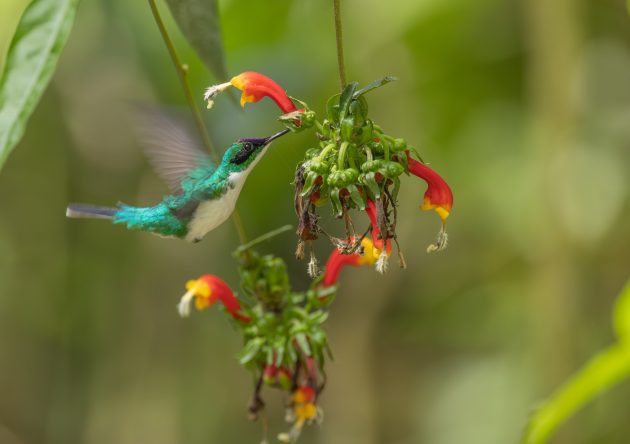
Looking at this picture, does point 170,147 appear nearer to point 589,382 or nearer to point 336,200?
point 336,200

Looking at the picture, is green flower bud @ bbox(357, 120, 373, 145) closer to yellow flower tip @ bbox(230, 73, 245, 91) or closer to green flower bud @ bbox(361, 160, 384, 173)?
green flower bud @ bbox(361, 160, 384, 173)

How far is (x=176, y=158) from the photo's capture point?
79.7 inches

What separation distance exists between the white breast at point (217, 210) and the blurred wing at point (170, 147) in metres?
0.12

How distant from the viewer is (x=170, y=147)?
1.99 m

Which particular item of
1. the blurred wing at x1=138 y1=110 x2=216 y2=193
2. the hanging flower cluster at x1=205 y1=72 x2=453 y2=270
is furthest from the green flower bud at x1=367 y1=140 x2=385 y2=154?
the blurred wing at x1=138 y1=110 x2=216 y2=193

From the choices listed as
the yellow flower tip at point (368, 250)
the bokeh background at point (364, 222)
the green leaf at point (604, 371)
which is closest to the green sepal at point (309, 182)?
the yellow flower tip at point (368, 250)

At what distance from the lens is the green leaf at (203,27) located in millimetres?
1689

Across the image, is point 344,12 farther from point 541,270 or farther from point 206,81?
point 541,270

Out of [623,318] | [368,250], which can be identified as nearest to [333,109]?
[368,250]

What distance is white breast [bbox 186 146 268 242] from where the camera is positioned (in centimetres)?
185

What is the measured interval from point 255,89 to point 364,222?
119 inches

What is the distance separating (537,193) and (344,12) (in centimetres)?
137

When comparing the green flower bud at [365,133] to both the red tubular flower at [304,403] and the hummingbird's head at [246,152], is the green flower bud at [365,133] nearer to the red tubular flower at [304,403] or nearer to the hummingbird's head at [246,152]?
the hummingbird's head at [246,152]

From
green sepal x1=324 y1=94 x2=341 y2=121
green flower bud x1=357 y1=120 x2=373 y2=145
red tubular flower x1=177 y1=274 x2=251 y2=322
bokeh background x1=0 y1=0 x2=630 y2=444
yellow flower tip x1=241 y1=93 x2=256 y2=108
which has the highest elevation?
yellow flower tip x1=241 y1=93 x2=256 y2=108
